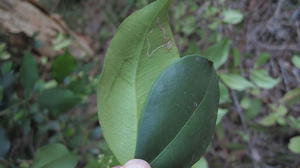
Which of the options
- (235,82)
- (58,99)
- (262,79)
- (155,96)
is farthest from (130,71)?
(262,79)

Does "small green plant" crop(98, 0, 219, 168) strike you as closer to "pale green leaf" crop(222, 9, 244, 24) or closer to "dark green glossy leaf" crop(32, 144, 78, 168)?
"dark green glossy leaf" crop(32, 144, 78, 168)

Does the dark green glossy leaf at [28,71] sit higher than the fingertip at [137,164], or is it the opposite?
the fingertip at [137,164]

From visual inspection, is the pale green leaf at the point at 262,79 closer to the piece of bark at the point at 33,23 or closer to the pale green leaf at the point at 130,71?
the pale green leaf at the point at 130,71

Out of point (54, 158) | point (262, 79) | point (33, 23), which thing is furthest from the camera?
point (33, 23)

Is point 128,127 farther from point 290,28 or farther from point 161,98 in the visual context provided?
point 290,28

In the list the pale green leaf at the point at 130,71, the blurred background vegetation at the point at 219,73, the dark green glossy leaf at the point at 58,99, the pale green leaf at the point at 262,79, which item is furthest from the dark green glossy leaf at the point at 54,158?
the pale green leaf at the point at 262,79

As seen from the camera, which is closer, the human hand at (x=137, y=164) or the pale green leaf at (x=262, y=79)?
the human hand at (x=137, y=164)

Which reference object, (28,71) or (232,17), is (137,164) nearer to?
(28,71)

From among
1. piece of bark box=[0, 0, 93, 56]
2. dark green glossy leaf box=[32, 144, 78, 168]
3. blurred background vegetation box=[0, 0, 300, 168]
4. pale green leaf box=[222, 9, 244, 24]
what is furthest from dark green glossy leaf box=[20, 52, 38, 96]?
pale green leaf box=[222, 9, 244, 24]
